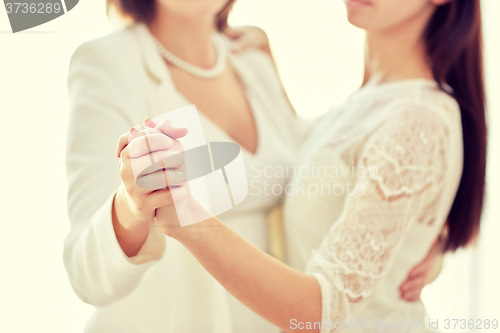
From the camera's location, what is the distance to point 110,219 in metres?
0.39

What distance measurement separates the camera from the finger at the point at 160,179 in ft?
1.04

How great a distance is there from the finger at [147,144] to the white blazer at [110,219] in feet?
0.39

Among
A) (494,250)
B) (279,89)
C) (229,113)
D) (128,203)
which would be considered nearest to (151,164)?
(128,203)

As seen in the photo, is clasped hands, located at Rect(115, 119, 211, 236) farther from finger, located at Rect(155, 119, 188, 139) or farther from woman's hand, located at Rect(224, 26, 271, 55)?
woman's hand, located at Rect(224, 26, 271, 55)

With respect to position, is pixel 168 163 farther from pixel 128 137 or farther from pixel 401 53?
pixel 401 53

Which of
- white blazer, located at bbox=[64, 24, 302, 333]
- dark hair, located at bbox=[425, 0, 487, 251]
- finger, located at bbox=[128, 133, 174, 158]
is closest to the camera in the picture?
finger, located at bbox=[128, 133, 174, 158]

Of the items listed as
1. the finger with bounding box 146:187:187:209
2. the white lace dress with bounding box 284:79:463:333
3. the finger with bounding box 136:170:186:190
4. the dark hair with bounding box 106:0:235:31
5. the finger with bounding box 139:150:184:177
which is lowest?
the white lace dress with bounding box 284:79:463:333

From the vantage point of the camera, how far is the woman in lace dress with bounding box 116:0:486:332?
1.42 ft

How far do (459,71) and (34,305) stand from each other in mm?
737

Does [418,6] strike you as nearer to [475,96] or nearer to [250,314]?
[475,96]

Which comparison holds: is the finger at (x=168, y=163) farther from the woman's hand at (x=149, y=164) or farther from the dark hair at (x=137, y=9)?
the dark hair at (x=137, y=9)

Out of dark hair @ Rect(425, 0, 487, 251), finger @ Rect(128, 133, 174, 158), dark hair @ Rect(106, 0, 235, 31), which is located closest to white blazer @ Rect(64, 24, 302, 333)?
dark hair @ Rect(106, 0, 235, 31)

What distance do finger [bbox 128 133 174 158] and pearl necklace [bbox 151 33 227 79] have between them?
30cm

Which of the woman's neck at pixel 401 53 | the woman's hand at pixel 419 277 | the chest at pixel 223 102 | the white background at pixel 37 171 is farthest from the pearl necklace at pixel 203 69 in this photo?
the woman's hand at pixel 419 277
